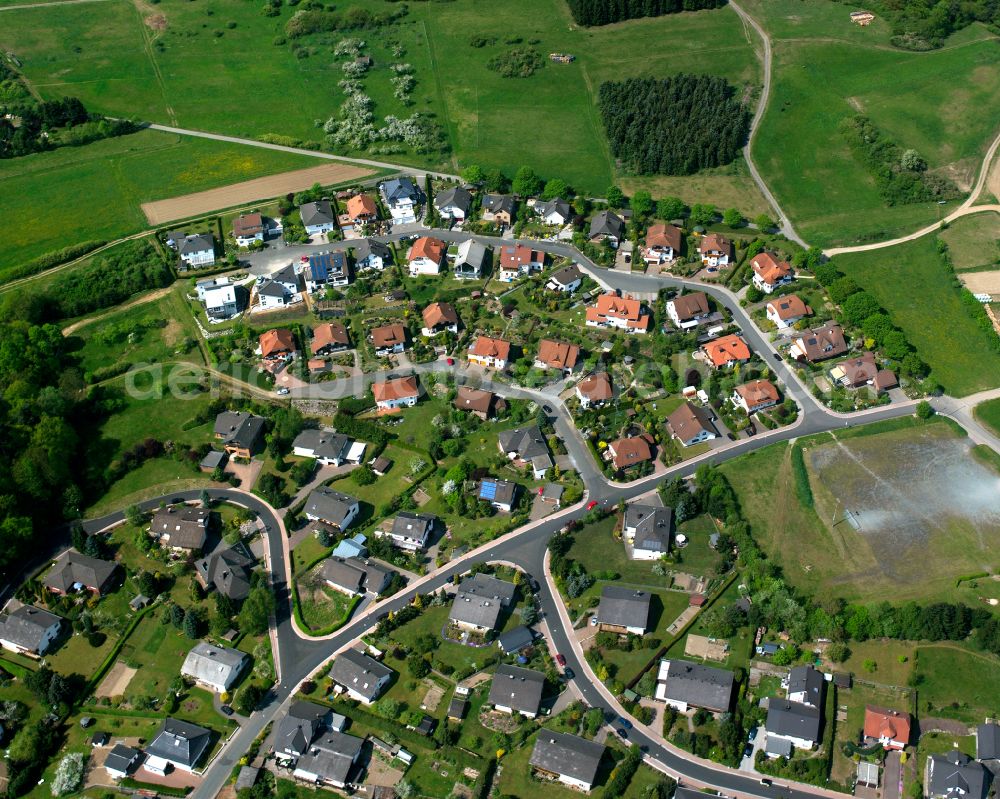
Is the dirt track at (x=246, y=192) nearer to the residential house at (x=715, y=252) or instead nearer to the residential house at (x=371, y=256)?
the residential house at (x=371, y=256)

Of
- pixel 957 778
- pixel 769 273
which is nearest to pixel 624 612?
pixel 957 778

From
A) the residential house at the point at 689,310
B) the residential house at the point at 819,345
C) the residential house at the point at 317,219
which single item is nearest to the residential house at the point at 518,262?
the residential house at the point at 689,310

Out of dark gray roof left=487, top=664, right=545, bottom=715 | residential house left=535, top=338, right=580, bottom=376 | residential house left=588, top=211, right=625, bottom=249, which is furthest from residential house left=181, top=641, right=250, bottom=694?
residential house left=588, top=211, right=625, bottom=249

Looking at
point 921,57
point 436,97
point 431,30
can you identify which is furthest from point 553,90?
point 921,57

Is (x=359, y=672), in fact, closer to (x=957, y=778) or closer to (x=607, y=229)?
(x=957, y=778)

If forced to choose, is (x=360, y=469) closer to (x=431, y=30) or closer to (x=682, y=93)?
(x=682, y=93)
